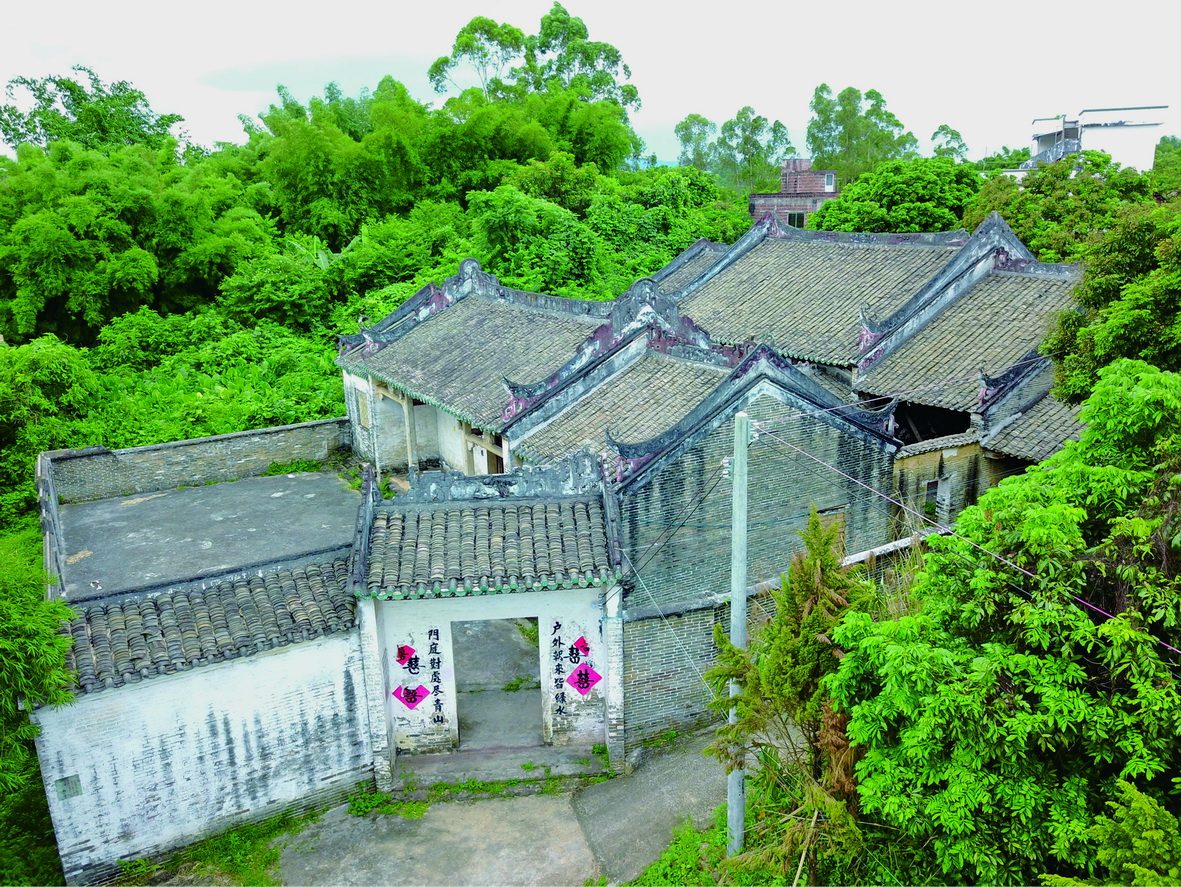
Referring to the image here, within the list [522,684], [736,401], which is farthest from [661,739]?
[736,401]

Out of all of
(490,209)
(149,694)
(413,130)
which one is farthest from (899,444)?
(413,130)

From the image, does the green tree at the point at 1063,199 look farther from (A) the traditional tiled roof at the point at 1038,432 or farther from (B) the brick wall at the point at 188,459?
(B) the brick wall at the point at 188,459

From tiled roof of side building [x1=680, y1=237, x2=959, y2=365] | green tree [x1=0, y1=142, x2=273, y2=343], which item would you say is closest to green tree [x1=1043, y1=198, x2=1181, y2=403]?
tiled roof of side building [x1=680, y1=237, x2=959, y2=365]

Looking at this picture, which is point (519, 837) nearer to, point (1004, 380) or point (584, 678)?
point (584, 678)

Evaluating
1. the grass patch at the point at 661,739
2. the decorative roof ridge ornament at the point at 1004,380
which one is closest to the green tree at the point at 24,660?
the grass patch at the point at 661,739

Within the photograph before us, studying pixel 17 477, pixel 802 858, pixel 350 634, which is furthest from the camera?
pixel 17 477

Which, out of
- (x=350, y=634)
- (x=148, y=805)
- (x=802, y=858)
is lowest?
(x=148, y=805)

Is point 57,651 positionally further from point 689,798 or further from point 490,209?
point 490,209
